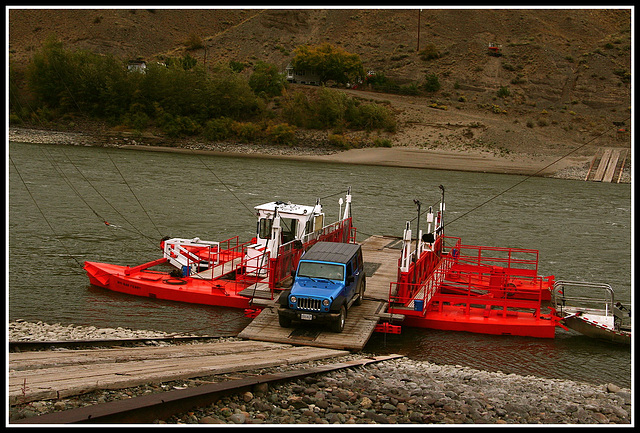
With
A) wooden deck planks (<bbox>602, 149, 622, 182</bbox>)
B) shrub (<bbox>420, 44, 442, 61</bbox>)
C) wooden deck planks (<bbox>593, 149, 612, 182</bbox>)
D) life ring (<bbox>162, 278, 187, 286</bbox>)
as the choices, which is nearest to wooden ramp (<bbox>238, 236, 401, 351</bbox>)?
life ring (<bbox>162, 278, 187, 286</bbox>)

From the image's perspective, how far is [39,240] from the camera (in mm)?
32406

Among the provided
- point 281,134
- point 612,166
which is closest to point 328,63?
point 281,134

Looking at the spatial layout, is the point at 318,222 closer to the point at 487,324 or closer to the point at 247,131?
the point at 487,324

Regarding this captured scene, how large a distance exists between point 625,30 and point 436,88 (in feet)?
202

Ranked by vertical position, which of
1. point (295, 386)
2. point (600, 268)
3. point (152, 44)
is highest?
point (152, 44)

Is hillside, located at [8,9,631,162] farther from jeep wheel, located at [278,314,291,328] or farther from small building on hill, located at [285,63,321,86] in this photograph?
jeep wheel, located at [278,314,291,328]

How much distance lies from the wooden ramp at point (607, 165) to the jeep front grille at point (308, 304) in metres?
68.3

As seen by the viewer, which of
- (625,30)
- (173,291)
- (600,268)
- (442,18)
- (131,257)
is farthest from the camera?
(442,18)

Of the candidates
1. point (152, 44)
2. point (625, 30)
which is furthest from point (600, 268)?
point (152, 44)

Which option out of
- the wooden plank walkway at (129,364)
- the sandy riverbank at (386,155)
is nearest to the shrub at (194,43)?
the sandy riverbank at (386,155)

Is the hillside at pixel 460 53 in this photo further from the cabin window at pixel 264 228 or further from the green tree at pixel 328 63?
the cabin window at pixel 264 228

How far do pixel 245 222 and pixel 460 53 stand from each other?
11244cm

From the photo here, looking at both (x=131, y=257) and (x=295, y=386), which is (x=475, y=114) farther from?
(x=295, y=386)

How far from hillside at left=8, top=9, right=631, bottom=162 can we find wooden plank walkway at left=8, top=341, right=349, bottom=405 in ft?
262
